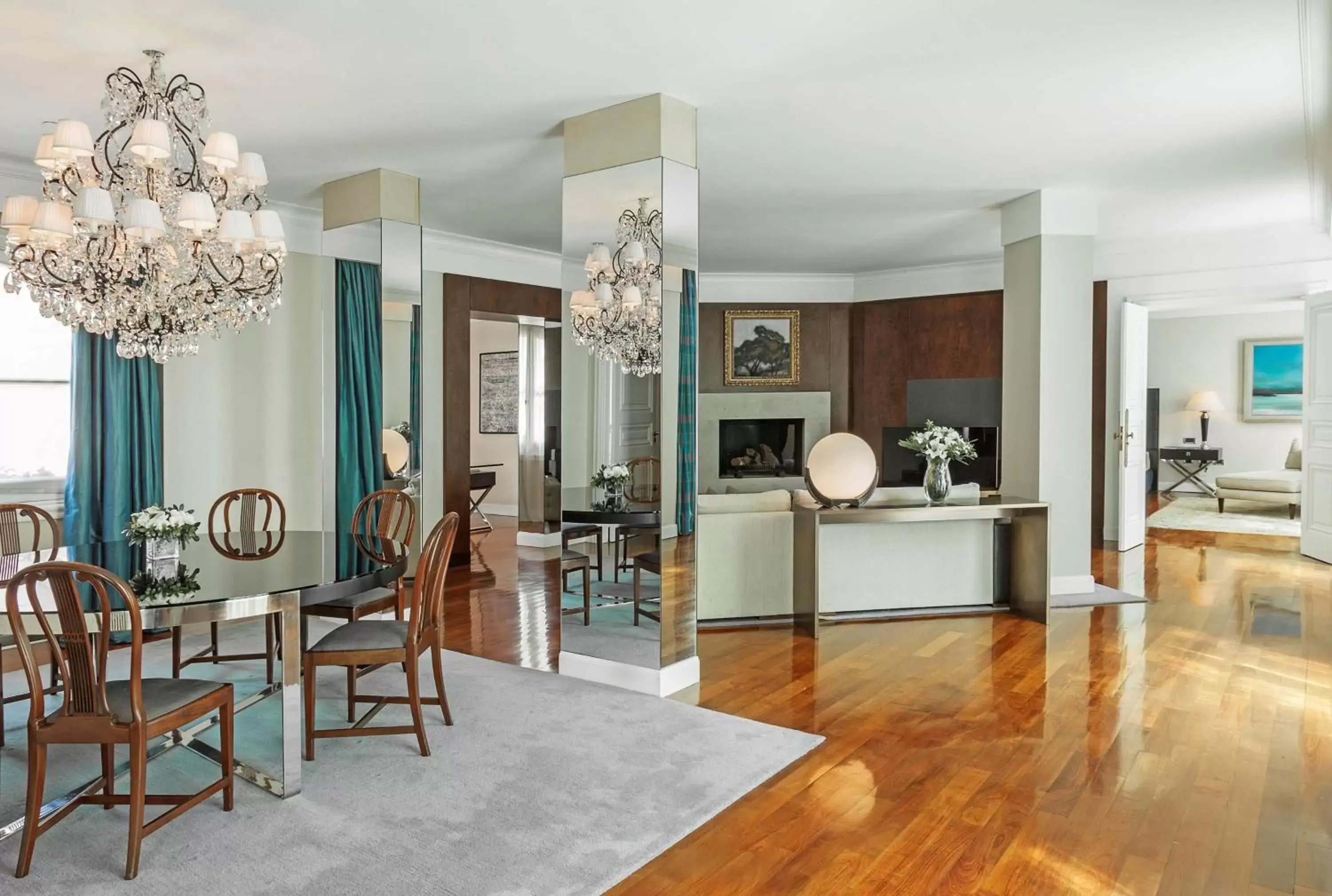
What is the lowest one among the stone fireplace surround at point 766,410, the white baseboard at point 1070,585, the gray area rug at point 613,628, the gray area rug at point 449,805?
the gray area rug at point 449,805

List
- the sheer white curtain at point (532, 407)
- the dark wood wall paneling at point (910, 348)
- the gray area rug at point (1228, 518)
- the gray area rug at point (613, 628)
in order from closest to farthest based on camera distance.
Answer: the gray area rug at point (613, 628)
the dark wood wall paneling at point (910, 348)
the gray area rug at point (1228, 518)
the sheer white curtain at point (532, 407)

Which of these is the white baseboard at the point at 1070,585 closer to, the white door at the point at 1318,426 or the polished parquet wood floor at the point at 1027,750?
the polished parquet wood floor at the point at 1027,750

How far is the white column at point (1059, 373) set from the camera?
19.1 feet

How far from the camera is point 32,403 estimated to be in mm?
5145

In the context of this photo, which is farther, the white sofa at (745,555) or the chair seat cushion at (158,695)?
the white sofa at (745,555)

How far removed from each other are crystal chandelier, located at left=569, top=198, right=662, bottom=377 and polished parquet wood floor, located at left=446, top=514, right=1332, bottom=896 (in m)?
1.56

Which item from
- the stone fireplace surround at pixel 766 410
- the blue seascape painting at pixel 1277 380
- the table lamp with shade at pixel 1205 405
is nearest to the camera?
the stone fireplace surround at pixel 766 410

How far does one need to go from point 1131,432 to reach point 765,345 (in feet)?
11.8

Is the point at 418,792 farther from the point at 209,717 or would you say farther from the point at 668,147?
the point at 668,147

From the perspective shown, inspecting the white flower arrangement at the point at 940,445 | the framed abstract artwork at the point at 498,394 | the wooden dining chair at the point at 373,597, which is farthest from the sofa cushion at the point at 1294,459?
the wooden dining chair at the point at 373,597

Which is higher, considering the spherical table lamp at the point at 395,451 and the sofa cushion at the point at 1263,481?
the spherical table lamp at the point at 395,451

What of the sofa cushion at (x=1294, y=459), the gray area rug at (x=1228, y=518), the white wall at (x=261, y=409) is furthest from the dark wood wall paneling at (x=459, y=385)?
the sofa cushion at (x=1294, y=459)

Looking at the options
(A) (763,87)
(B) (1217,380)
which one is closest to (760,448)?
(A) (763,87)

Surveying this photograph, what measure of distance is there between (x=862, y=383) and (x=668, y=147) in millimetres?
5911
